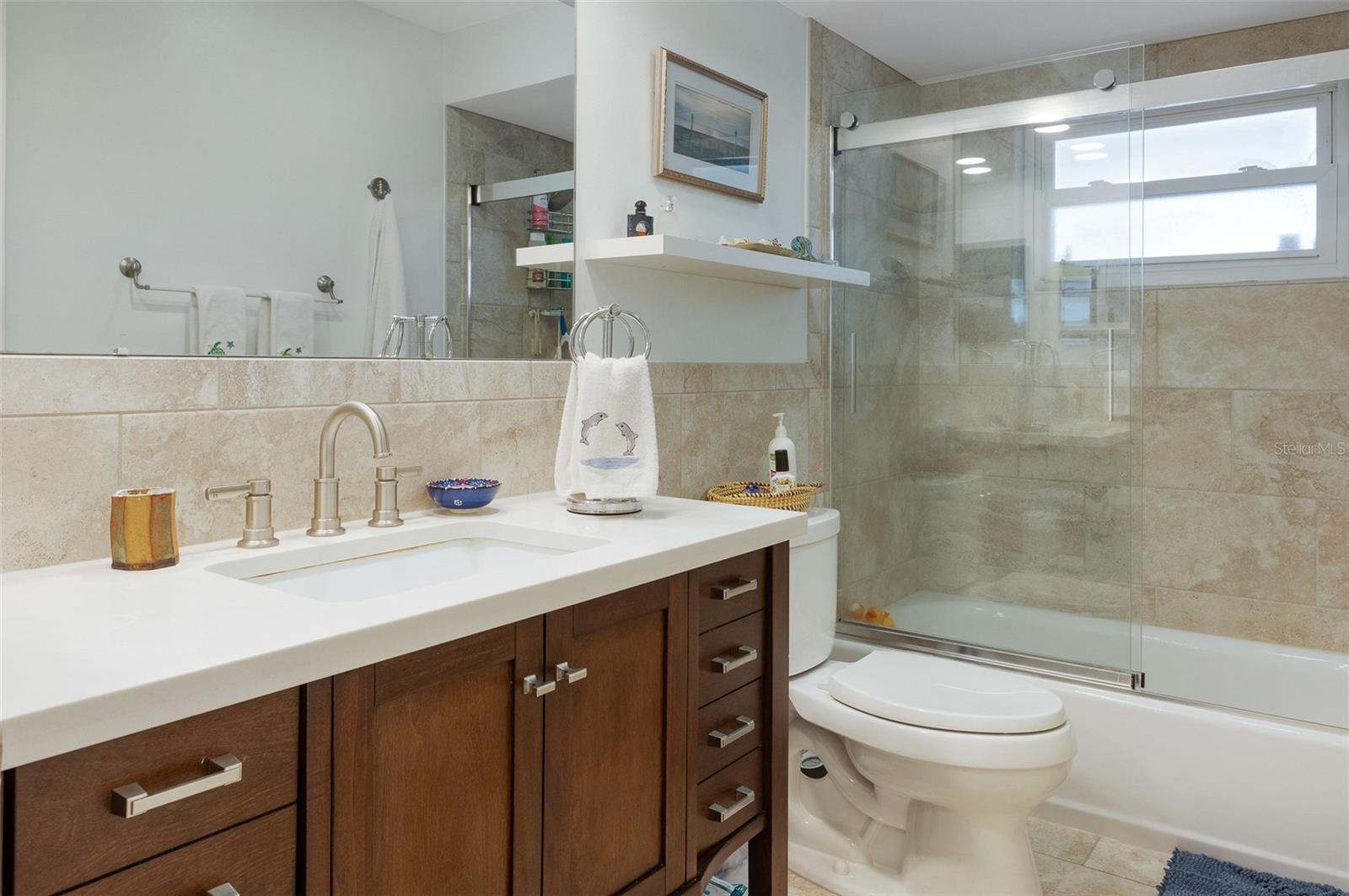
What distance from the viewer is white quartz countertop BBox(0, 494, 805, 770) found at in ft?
2.39

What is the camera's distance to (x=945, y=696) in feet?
6.55

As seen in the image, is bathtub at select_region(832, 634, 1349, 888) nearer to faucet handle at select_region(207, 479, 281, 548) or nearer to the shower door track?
the shower door track

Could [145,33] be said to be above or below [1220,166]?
below

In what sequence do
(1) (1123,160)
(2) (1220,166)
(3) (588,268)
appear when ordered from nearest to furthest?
(3) (588,268) → (1) (1123,160) → (2) (1220,166)

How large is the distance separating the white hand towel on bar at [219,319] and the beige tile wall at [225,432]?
0.07 feet

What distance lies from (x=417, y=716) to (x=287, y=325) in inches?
28.7

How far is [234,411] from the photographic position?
4.46 feet

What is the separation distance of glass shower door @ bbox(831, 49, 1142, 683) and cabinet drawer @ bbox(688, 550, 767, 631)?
1.27m

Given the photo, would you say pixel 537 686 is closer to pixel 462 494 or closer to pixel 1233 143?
pixel 462 494

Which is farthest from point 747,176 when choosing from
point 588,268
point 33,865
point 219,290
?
point 33,865

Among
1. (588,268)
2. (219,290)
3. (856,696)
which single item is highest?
(588,268)

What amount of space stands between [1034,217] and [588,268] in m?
1.27

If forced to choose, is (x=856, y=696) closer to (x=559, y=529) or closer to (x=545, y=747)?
(x=559, y=529)

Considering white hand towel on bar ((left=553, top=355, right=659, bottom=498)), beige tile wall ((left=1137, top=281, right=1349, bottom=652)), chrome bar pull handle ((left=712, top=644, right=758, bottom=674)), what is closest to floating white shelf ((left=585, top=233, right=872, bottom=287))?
white hand towel on bar ((left=553, top=355, right=659, bottom=498))
